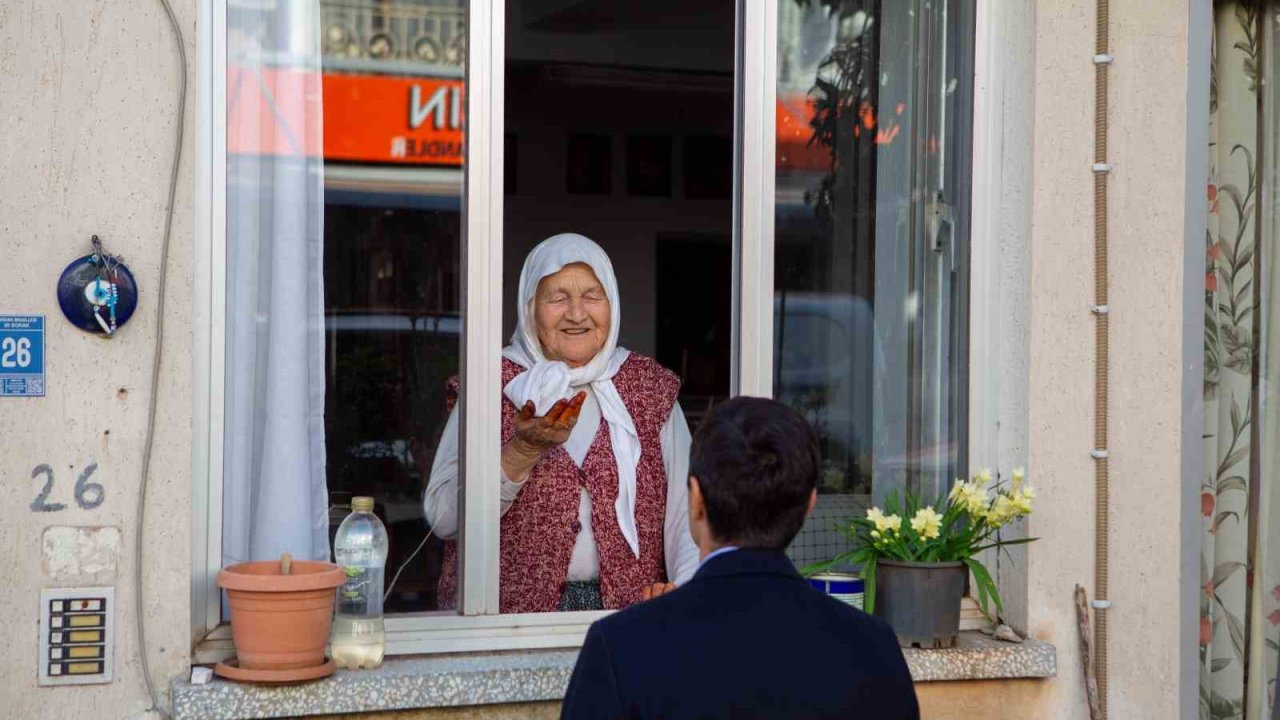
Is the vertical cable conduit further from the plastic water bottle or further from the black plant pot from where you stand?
the plastic water bottle

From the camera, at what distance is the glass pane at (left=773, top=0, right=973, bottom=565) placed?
356 centimetres

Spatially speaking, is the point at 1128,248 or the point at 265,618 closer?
the point at 265,618

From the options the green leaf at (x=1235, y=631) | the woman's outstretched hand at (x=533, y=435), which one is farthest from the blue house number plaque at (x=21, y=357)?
the green leaf at (x=1235, y=631)

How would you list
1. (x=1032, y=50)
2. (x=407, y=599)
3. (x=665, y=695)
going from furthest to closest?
(x=1032, y=50)
(x=407, y=599)
(x=665, y=695)

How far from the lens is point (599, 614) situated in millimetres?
3299

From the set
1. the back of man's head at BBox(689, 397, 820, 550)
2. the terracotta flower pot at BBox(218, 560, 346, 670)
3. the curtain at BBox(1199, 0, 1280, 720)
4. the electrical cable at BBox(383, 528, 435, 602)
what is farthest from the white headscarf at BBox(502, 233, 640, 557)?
the back of man's head at BBox(689, 397, 820, 550)

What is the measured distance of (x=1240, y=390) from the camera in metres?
3.70

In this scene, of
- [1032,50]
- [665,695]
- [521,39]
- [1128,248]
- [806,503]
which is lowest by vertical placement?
[665,695]

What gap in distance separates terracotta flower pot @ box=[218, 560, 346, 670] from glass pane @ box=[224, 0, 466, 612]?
9.9 inches

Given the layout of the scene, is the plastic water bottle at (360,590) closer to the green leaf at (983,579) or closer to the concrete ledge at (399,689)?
the concrete ledge at (399,689)

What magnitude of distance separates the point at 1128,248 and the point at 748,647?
2067 mm

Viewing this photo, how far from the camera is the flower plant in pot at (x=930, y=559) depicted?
321cm

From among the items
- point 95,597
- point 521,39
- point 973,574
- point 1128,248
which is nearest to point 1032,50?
point 1128,248

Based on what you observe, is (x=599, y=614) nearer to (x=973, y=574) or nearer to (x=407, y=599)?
(x=407, y=599)
